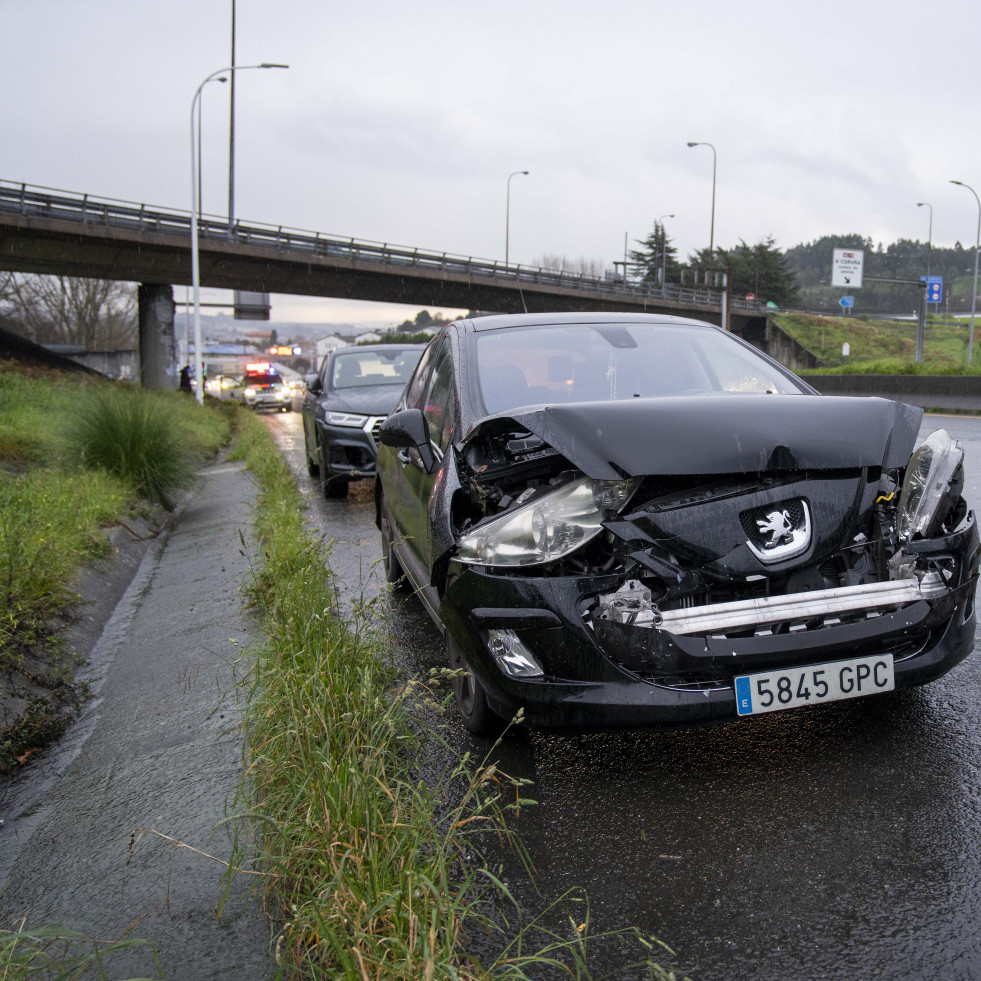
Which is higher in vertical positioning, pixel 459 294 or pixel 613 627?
pixel 459 294

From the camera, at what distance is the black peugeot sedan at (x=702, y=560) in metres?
2.92

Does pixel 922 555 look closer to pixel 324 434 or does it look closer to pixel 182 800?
pixel 182 800

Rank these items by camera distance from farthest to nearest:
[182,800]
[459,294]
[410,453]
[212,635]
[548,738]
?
[459,294] < [212,635] < [410,453] < [548,738] < [182,800]

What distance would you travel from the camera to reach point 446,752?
355 cm

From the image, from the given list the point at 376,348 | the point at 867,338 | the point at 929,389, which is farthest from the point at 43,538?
the point at 867,338

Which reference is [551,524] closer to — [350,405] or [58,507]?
[58,507]

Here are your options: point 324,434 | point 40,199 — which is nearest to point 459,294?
point 40,199

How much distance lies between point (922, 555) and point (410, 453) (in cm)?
238

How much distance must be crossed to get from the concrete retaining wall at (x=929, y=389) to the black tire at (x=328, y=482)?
13.8 meters

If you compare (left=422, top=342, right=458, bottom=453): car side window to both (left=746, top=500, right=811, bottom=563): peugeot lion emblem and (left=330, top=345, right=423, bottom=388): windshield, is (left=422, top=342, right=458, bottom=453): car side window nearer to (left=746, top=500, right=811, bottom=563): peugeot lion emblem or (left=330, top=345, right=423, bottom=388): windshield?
(left=746, top=500, right=811, bottom=563): peugeot lion emblem

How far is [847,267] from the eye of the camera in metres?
A: 73.8

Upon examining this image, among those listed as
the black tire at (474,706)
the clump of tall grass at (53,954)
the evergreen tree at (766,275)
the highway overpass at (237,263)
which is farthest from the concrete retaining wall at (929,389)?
the evergreen tree at (766,275)

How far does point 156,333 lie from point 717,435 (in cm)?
4644

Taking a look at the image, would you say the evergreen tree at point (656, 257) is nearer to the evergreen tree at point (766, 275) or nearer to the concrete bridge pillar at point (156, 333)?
the evergreen tree at point (766, 275)
